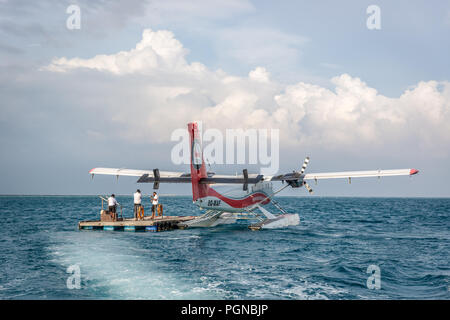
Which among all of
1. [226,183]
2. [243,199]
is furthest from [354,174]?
[226,183]

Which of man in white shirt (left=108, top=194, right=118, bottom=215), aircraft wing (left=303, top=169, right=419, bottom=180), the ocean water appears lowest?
the ocean water

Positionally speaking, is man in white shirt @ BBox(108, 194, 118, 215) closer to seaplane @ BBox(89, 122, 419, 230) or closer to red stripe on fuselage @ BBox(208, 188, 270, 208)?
seaplane @ BBox(89, 122, 419, 230)

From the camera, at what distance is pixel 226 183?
2350cm

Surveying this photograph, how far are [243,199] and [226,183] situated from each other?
181 inches

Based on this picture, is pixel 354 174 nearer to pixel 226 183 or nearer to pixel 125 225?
pixel 226 183

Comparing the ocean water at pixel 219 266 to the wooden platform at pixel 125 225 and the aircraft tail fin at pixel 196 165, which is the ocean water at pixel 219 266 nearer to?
the wooden platform at pixel 125 225

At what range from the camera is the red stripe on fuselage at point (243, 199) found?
26.1 m

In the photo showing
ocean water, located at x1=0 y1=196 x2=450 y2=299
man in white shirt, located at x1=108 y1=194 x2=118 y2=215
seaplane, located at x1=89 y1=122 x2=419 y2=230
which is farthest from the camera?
man in white shirt, located at x1=108 y1=194 x2=118 y2=215

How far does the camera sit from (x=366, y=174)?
2869 centimetres

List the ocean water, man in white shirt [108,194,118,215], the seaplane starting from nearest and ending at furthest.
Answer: the ocean water
the seaplane
man in white shirt [108,194,118,215]

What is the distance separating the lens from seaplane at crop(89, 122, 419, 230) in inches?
979

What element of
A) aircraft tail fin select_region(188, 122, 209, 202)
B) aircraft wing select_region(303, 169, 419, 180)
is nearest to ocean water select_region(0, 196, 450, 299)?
aircraft tail fin select_region(188, 122, 209, 202)

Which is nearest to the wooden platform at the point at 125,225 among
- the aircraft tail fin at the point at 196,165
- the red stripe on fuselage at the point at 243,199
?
the aircraft tail fin at the point at 196,165
